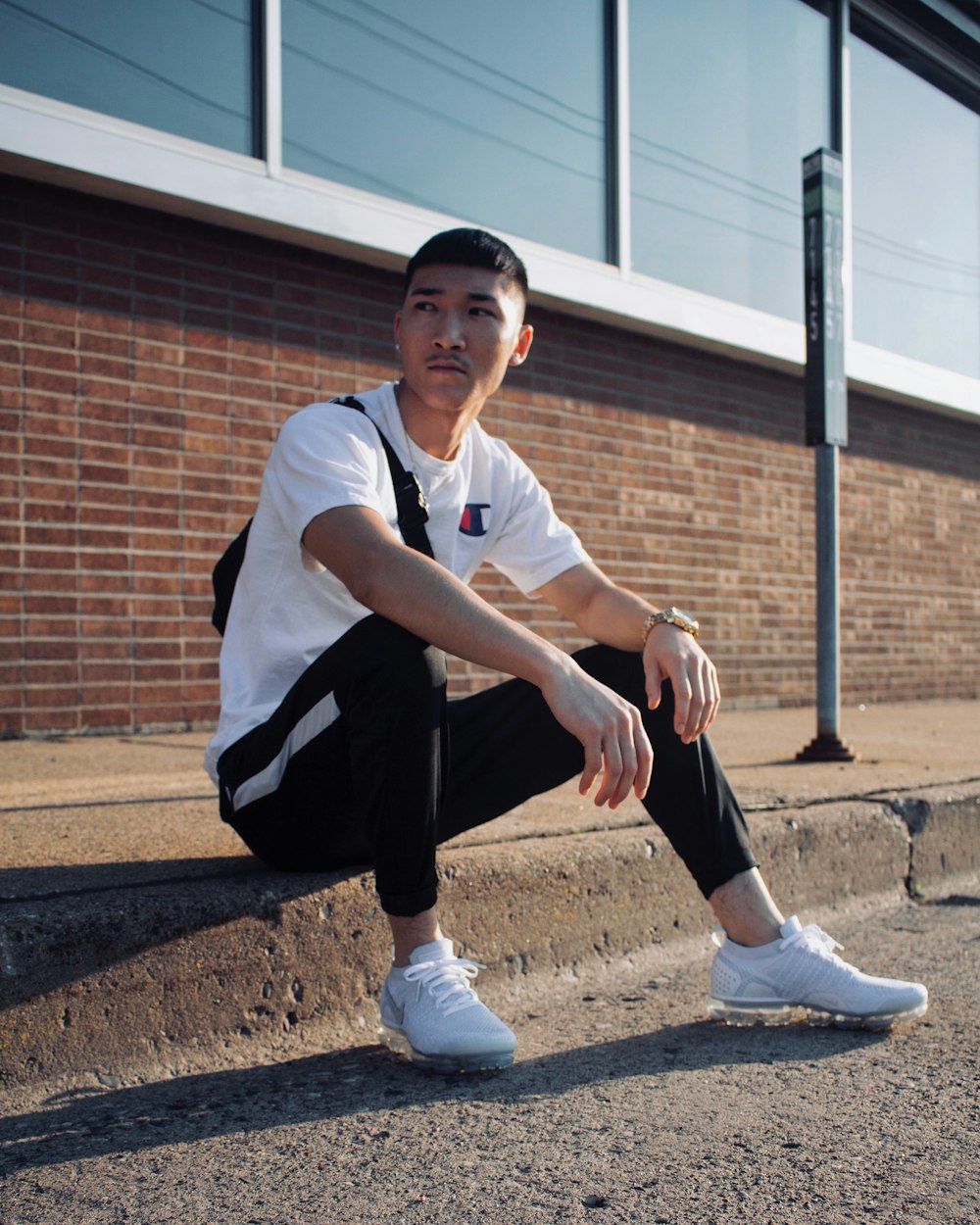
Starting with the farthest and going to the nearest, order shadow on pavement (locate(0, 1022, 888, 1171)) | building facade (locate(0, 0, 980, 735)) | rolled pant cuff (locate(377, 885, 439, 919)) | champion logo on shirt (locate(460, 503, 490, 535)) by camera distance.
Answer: building facade (locate(0, 0, 980, 735)) → champion logo on shirt (locate(460, 503, 490, 535)) → rolled pant cuff (locate(377, 885, 439, 919)) → shadow on pavement (locate(0, 1022, 888, 1171))

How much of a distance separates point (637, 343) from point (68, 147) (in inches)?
121

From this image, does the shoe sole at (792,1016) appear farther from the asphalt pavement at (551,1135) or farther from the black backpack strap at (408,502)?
the black backpack strap at (408,502)

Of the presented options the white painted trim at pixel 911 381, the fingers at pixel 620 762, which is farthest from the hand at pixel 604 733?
the white painted trim at pixel 911 381

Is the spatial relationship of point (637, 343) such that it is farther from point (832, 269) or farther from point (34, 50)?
point (34, 50)

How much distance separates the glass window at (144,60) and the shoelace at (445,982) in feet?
12.0

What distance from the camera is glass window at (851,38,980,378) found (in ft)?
24.2

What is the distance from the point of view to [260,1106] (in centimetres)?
164

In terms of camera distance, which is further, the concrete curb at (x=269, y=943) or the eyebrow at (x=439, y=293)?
the eyebrow at (x=439, y=293)

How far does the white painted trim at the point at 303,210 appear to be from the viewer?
158 inches

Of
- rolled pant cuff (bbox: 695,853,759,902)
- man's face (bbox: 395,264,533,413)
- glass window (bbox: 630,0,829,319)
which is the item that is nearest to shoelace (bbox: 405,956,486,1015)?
rolled pant cuff (bbox: 695,853,759,902)

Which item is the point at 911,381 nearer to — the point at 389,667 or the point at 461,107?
the point at 461,107

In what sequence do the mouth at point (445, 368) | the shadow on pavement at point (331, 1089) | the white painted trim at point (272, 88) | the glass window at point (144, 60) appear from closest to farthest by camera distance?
the shadow on pavement at point (331, 1089) → the mouth at point (445, 368) → the glass window at point (144, 60) → the white painted trim at point (272, 88)

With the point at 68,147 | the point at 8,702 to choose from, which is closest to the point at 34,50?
the point at 68,147

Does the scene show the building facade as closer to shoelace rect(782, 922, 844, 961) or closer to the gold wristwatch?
the gold wristwatch
